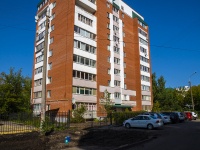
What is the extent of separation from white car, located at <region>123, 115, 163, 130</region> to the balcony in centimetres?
2511

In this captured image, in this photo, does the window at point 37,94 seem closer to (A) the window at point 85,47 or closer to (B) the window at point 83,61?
(B) the window at point 83,61

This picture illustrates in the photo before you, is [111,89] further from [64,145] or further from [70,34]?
[64,145]

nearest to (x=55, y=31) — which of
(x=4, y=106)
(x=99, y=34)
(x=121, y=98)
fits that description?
(x=99, y=34)

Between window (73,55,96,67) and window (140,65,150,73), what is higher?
window (140,65,150,73)

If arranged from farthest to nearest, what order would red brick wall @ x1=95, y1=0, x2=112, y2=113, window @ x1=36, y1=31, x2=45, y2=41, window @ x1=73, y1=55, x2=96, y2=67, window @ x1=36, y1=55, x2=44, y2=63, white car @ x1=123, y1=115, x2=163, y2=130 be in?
window @ x1=36, y1=31, x2=45, y2=41, window @ x1=36, y1=55, x2=44, y2=63, red brick wall @ x1=95, y1=0, x2=112, y2=113, window @ x1=73, y1=55, x2=96, y2=67, white car @ x1=123, y1=115, x2=163, y2=130

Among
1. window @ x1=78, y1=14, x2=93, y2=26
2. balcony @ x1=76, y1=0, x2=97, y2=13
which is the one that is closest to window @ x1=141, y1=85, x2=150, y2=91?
window @ x1=78, y1=14, x2=93, y2=26

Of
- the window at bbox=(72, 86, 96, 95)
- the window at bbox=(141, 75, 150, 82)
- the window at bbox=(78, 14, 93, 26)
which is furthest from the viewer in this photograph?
the window at bbox=(141, 75, 150, 82)

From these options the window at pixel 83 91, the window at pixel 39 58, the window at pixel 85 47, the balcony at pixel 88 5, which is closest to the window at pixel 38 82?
the window at pixel 39 58

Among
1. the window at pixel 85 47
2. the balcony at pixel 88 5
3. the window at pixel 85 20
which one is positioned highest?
the balcony at pixel 88 5

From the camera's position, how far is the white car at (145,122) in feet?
73.0

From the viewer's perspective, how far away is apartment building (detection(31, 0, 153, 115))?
35.4 m

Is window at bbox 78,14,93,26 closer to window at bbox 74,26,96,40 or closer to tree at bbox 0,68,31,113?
window at bbox 74,26,96,40

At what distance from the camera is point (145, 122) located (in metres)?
22.9

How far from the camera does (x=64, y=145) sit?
1162 centimetres
